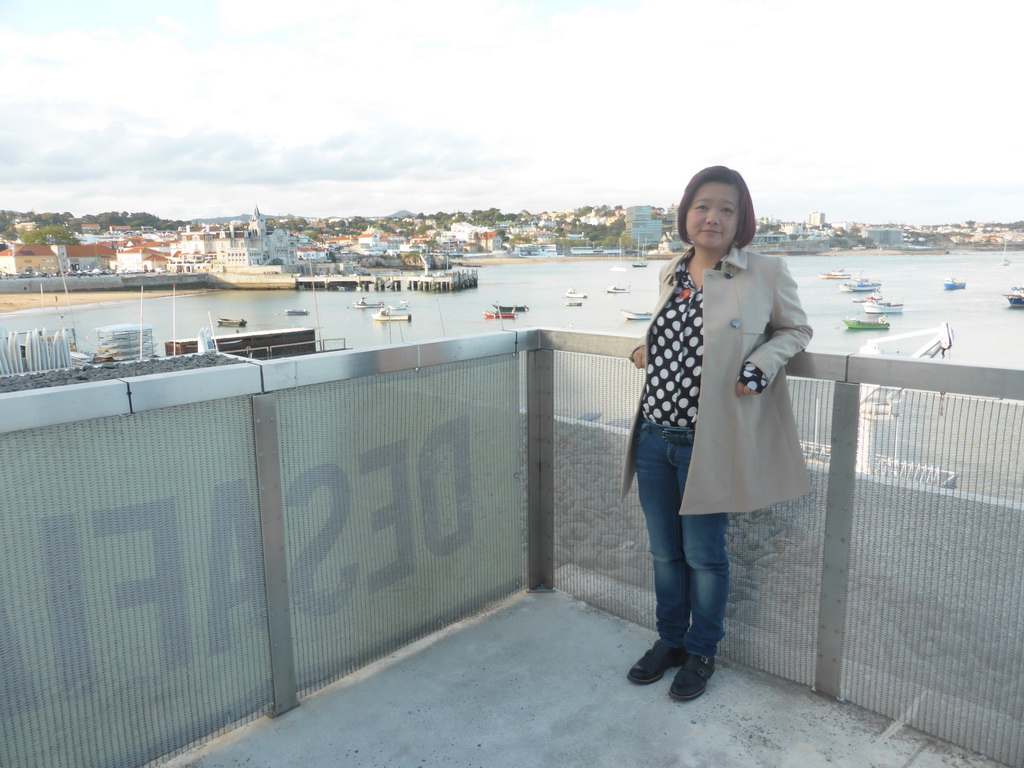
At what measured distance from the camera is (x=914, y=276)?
326 feet

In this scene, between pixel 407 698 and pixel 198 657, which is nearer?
pixel 198 657

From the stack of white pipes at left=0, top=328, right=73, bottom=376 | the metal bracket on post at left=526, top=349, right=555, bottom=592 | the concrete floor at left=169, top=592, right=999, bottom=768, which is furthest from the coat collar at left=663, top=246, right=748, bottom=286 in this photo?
the stack of white pipes at left=0, top=328, right=73, bottom=376

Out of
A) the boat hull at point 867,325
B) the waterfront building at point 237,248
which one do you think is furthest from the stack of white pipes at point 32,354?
the waterfront building at point 237,248

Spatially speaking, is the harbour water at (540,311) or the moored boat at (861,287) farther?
the moored boat at (861,287)

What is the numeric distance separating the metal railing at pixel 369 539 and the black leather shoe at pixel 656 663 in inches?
7.5

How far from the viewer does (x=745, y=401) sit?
1.93 m

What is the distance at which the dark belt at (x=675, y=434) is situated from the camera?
207cm

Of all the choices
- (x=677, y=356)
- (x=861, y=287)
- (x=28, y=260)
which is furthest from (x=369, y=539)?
(x=28, y=260)

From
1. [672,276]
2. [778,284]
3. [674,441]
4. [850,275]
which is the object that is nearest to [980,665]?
[674,441]

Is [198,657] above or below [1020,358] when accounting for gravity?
above

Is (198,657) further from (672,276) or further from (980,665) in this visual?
(980,665)

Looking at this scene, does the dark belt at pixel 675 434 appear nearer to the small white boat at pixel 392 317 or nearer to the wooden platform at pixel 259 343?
the wooden platform at pixel 259 343

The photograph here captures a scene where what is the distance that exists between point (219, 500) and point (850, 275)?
344ft

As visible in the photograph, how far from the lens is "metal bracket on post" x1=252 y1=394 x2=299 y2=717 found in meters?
1.95
